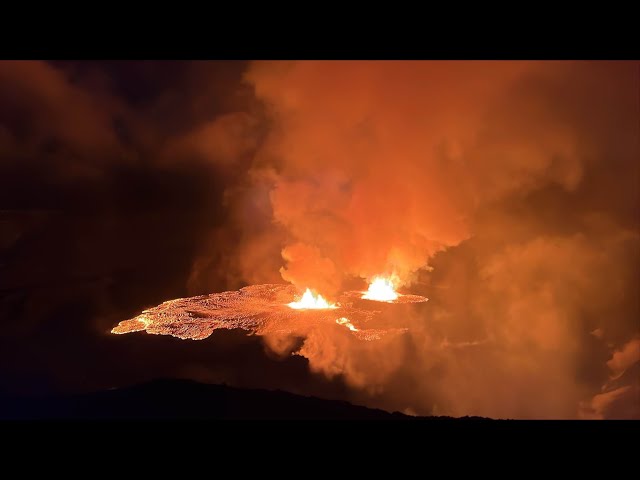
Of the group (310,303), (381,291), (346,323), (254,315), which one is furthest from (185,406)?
(381,291)

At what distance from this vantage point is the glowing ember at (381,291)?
36.6 feet

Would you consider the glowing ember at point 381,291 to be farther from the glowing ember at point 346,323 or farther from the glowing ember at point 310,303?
the glowing ember at point 346,323

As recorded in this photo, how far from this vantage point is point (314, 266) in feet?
39.9

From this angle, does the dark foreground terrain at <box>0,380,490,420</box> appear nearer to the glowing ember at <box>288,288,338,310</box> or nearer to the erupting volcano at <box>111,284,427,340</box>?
the erupting volcano at <box>111,284,427,340</box>

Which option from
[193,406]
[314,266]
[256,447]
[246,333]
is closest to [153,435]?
[256,447]

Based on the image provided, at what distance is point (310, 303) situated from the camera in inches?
425

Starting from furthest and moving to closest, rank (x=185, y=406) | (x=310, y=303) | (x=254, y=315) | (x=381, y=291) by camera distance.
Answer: (x=381, y=291) < (x=310, y=303) < (x=254, y=315) < (x=185, y=406)

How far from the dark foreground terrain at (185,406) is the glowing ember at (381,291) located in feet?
15.3

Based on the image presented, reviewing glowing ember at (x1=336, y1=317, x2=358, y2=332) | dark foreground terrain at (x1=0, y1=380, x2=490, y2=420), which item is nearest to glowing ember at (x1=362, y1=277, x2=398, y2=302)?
glowing ember at (x1=336, y1=317, x2=358, y2=332)

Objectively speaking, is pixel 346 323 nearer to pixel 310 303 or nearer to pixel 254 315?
pixel 310 303

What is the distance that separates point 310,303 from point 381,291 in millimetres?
2019

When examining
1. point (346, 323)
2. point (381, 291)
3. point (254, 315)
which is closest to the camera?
point (346, 323)

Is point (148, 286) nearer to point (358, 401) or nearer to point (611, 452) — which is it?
point (358, 401)

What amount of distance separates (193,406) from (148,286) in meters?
6.36
